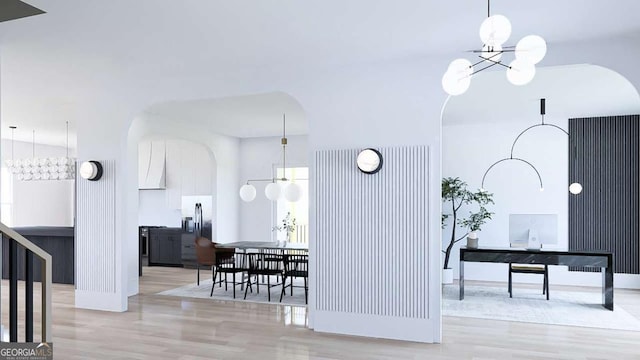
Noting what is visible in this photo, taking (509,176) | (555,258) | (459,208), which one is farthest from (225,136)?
(555,258)

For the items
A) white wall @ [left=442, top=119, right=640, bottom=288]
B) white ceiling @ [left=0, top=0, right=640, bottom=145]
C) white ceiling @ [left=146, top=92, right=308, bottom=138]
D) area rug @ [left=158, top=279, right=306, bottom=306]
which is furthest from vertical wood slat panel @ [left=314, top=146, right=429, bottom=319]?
white wall @ [left=442, top=119, right=640, bottom=288]

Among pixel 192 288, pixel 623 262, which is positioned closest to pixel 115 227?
pixel 192 288

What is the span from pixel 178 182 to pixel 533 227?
6767 mm

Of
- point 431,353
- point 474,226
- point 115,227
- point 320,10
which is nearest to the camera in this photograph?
point 320,10

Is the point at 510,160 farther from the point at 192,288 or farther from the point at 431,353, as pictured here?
the point at 192,288

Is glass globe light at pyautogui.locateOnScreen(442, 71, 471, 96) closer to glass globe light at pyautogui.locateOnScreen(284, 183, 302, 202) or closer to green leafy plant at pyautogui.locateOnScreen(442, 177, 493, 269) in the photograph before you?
glass globe light at pyautogui.locateOnScreen(284, 183, 302, 202)

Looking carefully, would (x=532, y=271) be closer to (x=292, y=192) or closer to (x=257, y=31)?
(x=292, y=192)

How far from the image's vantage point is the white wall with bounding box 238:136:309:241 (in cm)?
963

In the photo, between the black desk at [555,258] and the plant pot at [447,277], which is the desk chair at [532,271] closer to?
the black desk at [555,258]

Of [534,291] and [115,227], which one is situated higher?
[115,227]

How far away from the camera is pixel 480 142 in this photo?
26.8ft

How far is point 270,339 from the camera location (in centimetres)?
461

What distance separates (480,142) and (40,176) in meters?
7.33

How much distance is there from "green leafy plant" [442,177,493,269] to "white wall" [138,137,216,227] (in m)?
4.38
